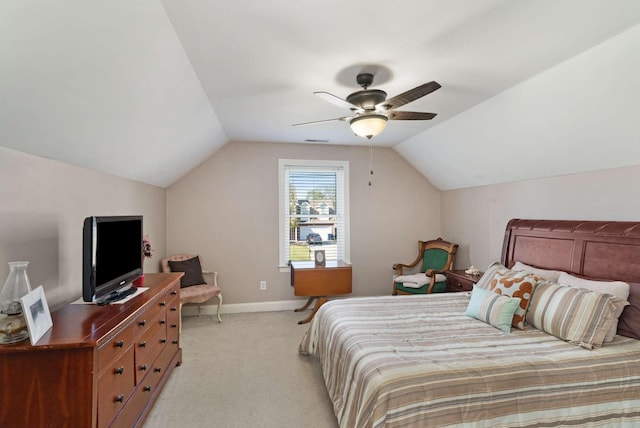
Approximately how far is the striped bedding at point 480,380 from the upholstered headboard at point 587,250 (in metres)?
0.43

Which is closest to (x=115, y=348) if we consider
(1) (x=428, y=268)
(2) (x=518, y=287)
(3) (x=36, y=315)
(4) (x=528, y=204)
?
(3) (x=36, y=315)

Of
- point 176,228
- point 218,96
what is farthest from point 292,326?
point 218,96

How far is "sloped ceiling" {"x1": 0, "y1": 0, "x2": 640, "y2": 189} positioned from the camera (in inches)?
57.8

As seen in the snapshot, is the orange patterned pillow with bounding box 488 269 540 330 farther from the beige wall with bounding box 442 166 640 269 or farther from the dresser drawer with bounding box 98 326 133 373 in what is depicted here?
the dresser drawer with bounding box 98 326 133 373

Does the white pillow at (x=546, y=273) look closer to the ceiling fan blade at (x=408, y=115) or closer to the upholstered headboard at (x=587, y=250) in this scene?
the upholstered headboard at (x=587, y=250)

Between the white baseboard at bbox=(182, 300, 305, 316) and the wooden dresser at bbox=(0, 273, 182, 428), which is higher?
the wooden dresser at bbox=(0, 273, 182, 428)

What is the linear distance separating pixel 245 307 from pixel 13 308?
313 cm

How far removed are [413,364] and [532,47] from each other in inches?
79.7

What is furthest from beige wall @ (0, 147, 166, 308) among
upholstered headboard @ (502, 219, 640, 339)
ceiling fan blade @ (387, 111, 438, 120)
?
upholstered headboard @ (502, 219, 640, 339)

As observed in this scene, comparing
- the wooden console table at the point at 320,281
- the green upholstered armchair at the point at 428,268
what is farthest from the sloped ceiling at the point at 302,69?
the wooden console table at the point at 320,281

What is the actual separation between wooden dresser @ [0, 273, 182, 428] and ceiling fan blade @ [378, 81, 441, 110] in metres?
2.13

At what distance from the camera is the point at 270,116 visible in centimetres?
328

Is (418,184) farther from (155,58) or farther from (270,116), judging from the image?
(155,58)

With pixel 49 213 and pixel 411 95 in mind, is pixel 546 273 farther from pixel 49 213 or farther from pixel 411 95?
pixel 49 213
